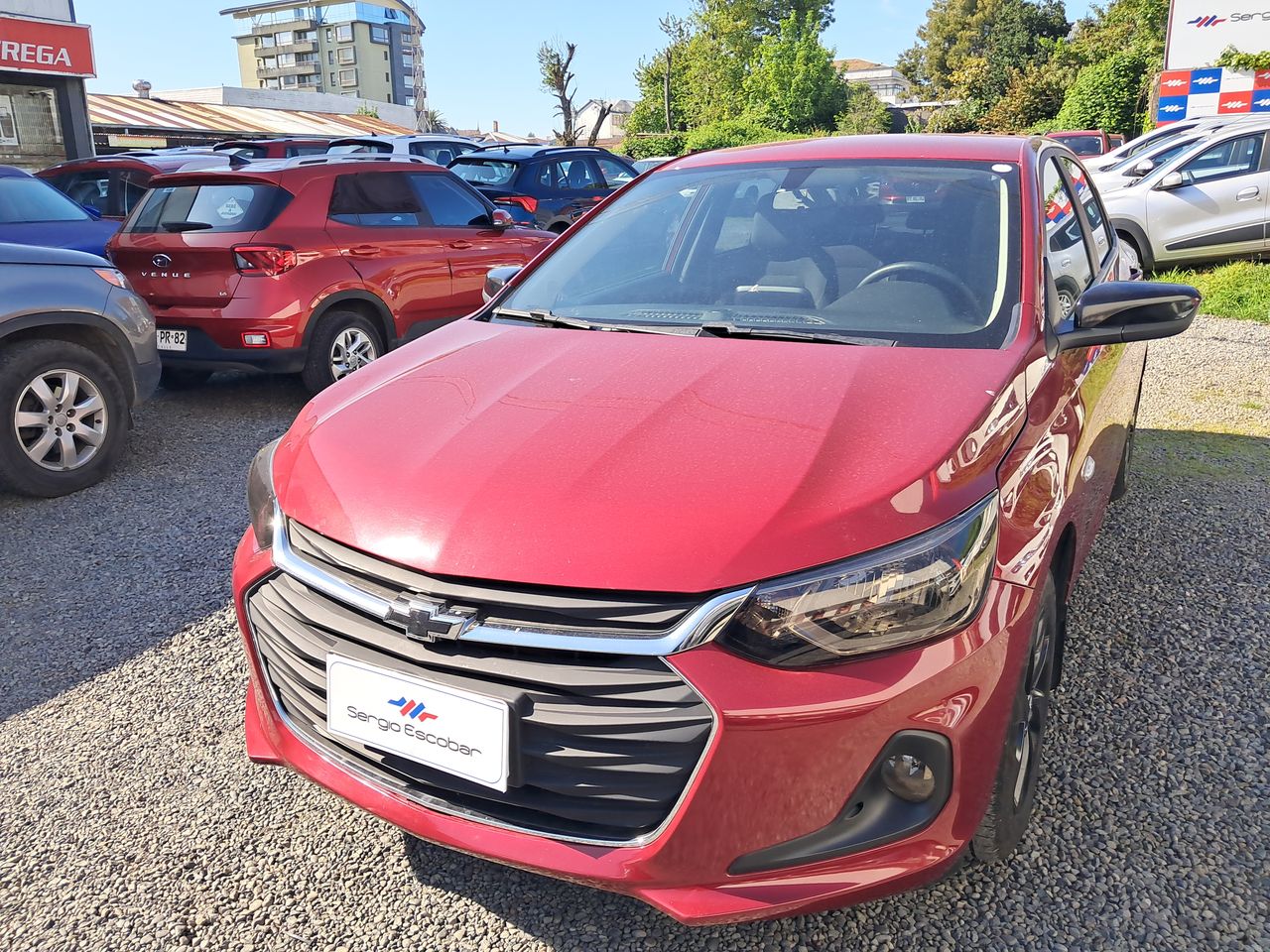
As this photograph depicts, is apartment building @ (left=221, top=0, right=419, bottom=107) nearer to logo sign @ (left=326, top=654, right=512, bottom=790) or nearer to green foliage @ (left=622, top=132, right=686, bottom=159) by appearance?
green foliage @ (left=622, top=132, right=686, bottom=159)

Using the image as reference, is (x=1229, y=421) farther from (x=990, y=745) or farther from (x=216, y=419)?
(x=216, y=419)

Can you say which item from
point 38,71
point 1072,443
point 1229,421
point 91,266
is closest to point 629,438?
point 1072,443

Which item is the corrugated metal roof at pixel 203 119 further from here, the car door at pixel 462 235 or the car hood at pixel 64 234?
the car door at pixel 462 235

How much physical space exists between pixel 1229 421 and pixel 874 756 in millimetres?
5304

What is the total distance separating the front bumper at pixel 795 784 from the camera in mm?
1677

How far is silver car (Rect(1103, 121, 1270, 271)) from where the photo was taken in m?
10.3

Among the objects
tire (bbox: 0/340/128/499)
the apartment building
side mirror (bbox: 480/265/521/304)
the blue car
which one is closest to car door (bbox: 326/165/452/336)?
tire (bbox: 0/340/128/499)

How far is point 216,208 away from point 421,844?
5.07 meters

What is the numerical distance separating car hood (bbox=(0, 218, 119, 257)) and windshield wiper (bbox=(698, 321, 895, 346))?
6.41m

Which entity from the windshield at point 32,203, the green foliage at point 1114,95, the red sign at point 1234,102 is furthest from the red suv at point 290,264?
the green foliage at point 1114,95

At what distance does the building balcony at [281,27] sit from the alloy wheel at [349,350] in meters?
118

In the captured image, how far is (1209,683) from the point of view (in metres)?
3.06

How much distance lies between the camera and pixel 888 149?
3234mm

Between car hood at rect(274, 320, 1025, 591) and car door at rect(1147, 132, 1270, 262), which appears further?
car door at rect(1147, 132, 1270, 262)
